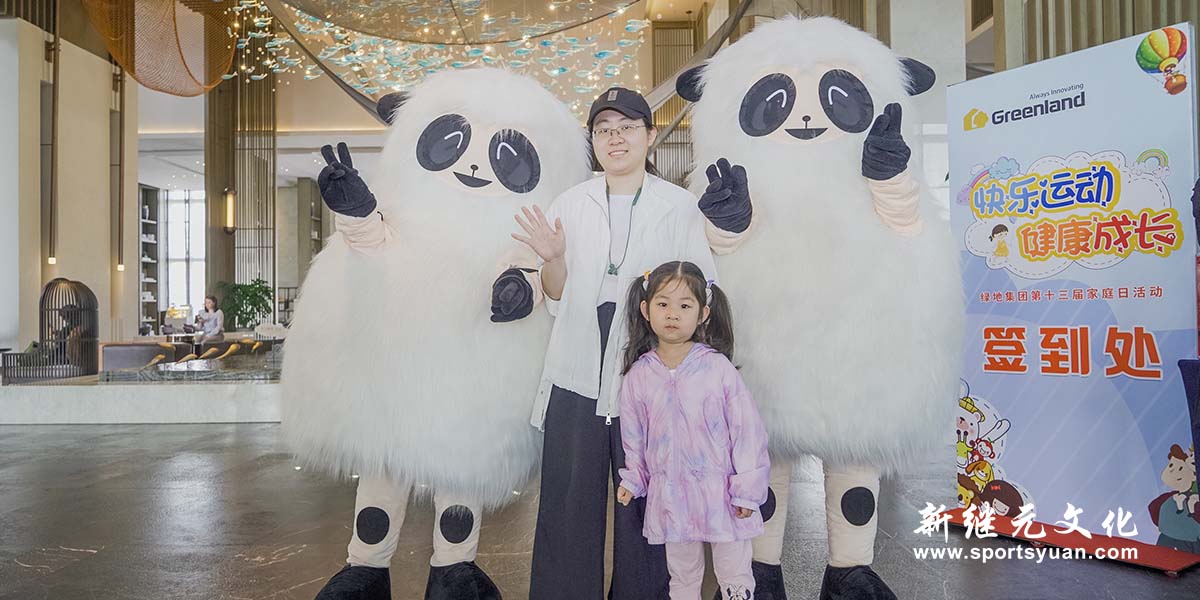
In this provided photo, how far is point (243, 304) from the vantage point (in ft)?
39.3

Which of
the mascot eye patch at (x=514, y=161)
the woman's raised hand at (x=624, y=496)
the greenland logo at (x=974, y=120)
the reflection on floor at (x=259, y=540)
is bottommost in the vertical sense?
the reflection on floor at (x=259, y=540)

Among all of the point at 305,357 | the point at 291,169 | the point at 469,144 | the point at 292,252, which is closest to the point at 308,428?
the point at 305,357

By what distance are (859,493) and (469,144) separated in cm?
140

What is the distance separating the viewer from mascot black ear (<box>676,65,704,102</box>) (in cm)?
232

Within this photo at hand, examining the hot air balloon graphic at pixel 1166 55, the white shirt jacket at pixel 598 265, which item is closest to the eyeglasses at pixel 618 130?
the white shirt jacket at pixel 598 265

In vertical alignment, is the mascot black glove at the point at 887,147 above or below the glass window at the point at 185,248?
below

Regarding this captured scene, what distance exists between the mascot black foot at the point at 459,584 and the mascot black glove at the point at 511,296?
2.36 ft

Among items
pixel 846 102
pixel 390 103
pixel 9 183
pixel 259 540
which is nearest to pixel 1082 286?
pixel 846 102

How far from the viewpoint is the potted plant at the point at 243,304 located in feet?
39.0

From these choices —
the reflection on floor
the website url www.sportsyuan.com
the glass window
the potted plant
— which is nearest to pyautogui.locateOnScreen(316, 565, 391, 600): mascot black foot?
the reflection on floor

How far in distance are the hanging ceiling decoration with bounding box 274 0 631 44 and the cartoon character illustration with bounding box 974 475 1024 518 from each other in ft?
12.2

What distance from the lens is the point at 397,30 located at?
514cm

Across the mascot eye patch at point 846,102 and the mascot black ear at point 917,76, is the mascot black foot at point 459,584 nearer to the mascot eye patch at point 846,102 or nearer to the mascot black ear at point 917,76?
the mascot eye patch at point 846,102

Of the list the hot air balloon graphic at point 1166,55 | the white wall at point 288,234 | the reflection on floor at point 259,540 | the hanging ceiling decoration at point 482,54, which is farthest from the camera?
the white wall at point 288,234
